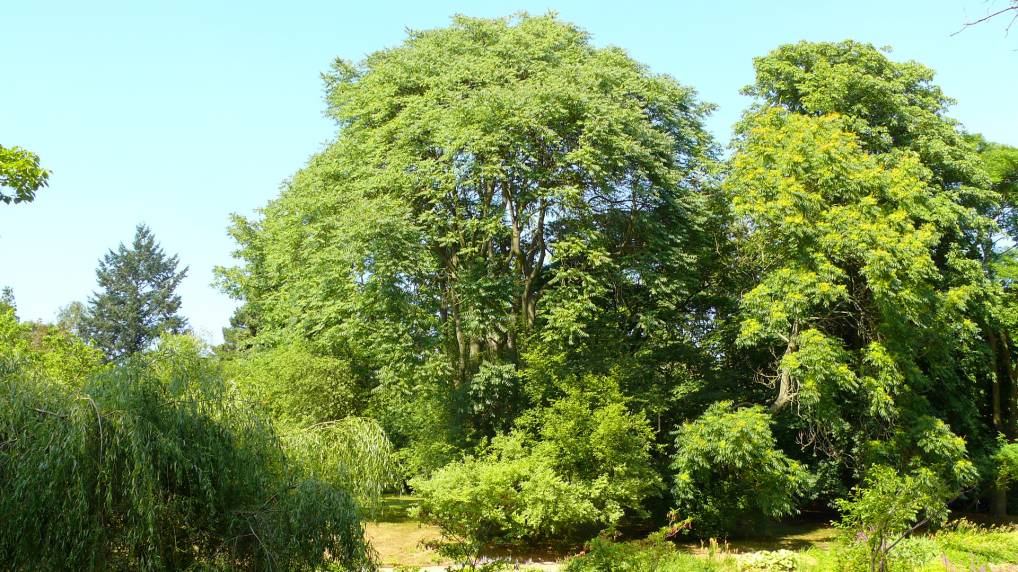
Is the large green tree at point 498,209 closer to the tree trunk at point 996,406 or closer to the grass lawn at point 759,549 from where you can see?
the grass lawn at point 759,549

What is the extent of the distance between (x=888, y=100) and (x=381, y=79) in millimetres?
13101

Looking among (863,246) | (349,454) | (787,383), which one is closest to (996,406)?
(787,383)

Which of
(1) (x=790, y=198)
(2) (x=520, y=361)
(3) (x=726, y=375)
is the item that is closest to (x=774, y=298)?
(1) (x=790, y=198)

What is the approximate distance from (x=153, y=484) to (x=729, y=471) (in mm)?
13831

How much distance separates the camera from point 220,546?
327 inches

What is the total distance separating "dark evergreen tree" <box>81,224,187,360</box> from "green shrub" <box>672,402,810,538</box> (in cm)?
5077

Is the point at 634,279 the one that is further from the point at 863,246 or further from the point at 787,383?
the point at 863,246

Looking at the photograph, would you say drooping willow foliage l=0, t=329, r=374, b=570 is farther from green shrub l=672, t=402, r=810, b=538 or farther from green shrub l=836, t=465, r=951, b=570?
green shrub l=672, t=402, r=810, b=538

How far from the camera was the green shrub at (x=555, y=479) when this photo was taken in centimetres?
1617

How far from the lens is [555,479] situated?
53.4ft

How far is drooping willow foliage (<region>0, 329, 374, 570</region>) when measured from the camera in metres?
7.27

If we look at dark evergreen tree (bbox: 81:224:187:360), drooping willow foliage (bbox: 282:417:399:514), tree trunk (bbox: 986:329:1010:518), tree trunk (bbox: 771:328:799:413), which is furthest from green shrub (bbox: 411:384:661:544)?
dark evergreen tree (bbox: 81:224:187:360)

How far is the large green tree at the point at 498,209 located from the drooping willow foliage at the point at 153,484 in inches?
359

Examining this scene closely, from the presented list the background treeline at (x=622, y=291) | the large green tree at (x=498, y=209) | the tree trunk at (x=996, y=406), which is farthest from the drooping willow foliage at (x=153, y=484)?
the tree trunk at (x=996, y=406)
